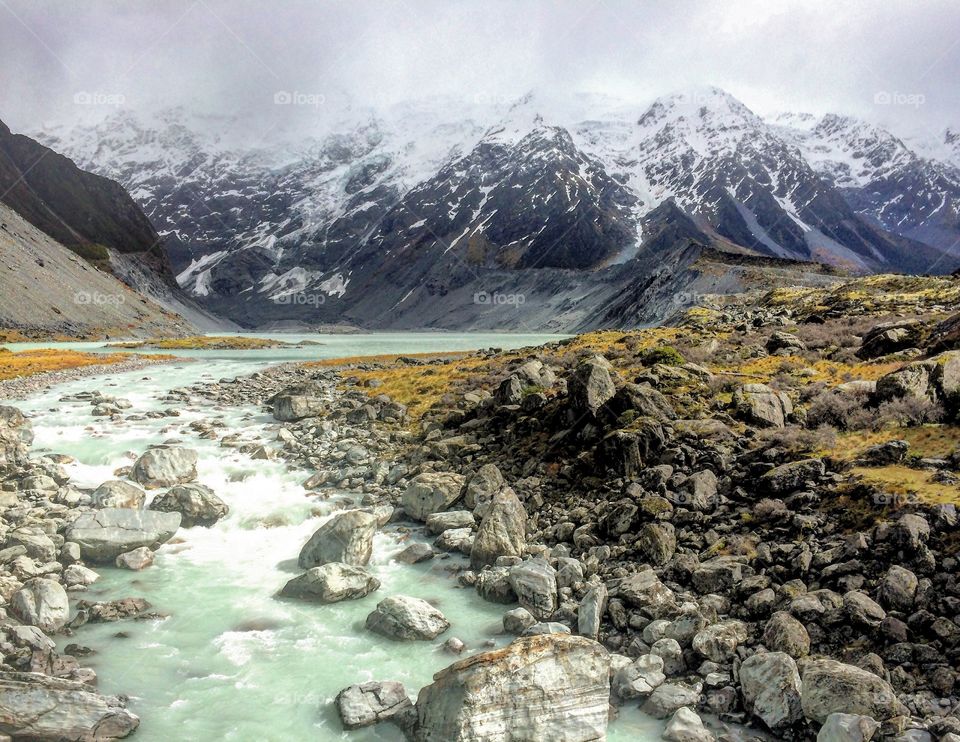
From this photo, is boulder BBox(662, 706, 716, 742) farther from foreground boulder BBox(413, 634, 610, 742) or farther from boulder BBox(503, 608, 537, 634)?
boulder BBox(503, 608, 537, 634)

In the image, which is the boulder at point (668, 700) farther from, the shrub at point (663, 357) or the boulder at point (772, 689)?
the shrub at point (663, 357)

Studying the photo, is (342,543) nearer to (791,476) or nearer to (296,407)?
(791,476)

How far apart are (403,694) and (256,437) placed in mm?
20363

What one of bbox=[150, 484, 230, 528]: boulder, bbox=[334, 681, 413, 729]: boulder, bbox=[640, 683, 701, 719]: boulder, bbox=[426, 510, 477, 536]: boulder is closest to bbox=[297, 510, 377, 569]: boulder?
bbox=[426, 510, 477, 536]: boulder

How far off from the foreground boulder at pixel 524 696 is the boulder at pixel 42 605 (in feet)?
26.3

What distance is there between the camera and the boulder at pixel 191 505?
18.0 meters

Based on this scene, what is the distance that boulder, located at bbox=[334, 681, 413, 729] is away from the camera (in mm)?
9789

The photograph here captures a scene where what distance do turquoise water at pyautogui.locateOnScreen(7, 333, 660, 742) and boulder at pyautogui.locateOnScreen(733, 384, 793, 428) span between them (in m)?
10.4

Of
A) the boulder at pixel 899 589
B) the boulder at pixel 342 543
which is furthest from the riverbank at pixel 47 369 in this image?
the boulder at pixel 899 589

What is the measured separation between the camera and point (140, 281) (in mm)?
199625

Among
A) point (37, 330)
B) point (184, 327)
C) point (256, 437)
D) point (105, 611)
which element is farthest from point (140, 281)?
point (105, 611)

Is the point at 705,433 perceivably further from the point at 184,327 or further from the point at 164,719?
the point at 184,327

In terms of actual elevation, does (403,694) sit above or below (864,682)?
below

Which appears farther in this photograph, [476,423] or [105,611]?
[476,423]
